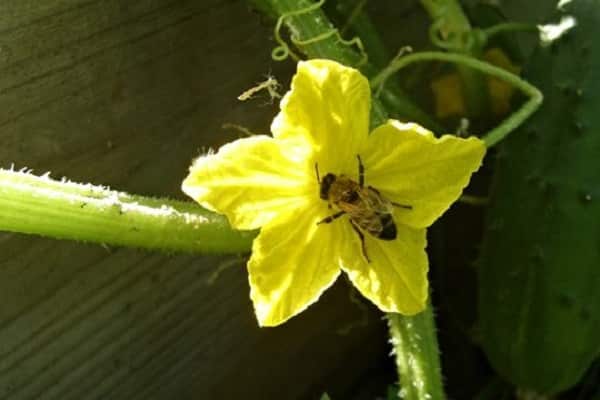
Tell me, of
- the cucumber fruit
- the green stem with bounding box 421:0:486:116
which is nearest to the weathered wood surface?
the green stem with bounding box 421:0:486:116

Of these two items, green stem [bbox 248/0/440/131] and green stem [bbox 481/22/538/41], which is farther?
green stem [bbox 481/22/538/41]

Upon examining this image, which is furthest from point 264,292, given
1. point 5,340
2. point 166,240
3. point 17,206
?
point 5,340

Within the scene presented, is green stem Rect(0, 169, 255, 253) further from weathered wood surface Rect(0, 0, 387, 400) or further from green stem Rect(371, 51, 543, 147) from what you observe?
green stem Rect(371, 51, 543, 147)

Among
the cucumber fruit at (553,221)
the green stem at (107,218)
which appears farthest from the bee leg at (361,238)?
the cucumber fruit at (553,221)

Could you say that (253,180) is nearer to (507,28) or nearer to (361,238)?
(361,238)

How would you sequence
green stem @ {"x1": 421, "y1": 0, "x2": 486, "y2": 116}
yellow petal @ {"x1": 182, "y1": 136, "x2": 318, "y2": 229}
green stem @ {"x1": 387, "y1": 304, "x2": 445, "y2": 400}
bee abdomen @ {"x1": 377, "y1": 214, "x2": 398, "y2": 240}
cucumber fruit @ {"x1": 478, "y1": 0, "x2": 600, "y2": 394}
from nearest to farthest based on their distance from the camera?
yellow petal @ {"x1": 182, "y1": 136, "x2": 318, "y2": 229} < bee abdomen @ {"x1": 377, "y1": 214, "x2": 398, "y2": 240} < green stem @ {"x1": 387, "y1": 304, "x2": 445, "y2": 400} < cucumber fruit @ {"x1": 478, "y1": 0, "x2": 600, "y2": 394} < green stem @ {"x1": 421, "y1": 0, "x2": 486, "y2": 116}

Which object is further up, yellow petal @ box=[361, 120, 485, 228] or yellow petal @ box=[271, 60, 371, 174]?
yellow petal @ box=[271, 60, 371, 174]

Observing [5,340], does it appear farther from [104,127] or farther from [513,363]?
[513,363]

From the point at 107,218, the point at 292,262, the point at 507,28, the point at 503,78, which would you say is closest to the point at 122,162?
the point at 107,218

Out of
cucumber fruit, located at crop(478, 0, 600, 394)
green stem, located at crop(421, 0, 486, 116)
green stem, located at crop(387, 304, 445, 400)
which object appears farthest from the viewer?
green stem, located at crop(421, 0, 486, 116)
